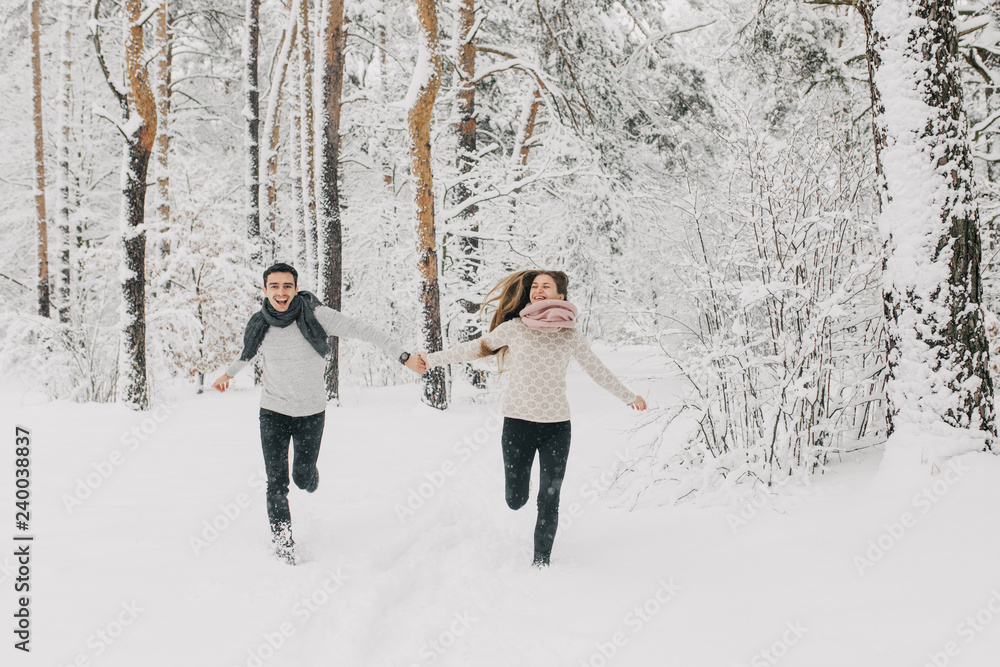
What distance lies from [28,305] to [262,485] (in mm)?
16023

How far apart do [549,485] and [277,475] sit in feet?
5.11

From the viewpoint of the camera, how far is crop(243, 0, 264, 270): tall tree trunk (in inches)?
453

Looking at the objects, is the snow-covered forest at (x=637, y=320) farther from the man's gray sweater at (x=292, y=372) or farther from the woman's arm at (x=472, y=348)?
the woman's arm at (x=472, y=348)

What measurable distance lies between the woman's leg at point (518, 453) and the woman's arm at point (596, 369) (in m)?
0.48

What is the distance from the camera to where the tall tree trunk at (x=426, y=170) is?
8.11 meters

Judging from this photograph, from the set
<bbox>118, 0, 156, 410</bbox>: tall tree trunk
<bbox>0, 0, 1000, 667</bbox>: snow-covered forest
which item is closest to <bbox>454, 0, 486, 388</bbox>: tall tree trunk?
<bbox>0, 0, 1000, 667</bbox>: snow-covered forest

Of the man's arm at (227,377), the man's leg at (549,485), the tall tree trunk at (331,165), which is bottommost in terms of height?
the man's leg at (549,485)

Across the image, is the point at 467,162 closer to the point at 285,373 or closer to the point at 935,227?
the point at 285,373

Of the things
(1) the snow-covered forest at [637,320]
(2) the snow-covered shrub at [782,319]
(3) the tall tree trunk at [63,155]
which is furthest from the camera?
(3) the tall tree trunk at [63,155]

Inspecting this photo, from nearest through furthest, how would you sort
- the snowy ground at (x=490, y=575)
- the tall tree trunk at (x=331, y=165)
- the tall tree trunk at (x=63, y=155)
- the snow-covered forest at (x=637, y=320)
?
1. the snowy ground at (x=490, y=575)
2. the snow-covered forest at (x=637, y=320)
3. the tall tree trunk at (x=331, y=165)
4. the tall tree trunk at (x=63, y=155)

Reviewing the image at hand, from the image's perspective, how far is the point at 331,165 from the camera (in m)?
9.12

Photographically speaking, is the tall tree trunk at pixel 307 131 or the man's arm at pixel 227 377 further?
the tall tree trunk at pixel 307 131

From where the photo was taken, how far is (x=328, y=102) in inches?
347

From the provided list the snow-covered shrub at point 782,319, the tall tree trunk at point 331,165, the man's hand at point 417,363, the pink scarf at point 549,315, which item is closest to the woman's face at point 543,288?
the pink scarf at point 549,315
